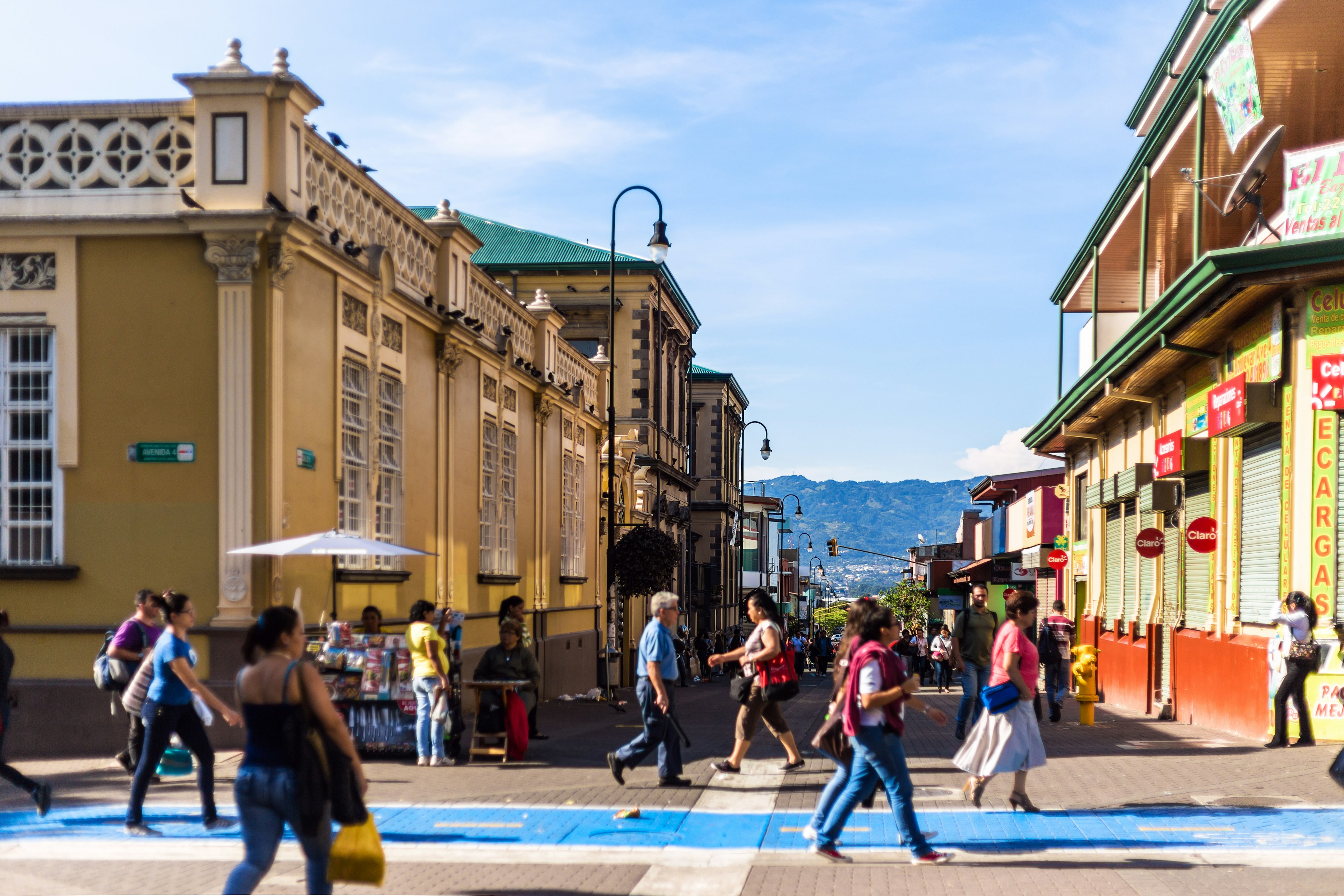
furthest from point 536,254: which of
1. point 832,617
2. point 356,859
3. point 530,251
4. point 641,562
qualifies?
point 832,617

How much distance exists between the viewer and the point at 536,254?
155ft

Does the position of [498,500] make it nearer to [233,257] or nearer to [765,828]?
[233,257]

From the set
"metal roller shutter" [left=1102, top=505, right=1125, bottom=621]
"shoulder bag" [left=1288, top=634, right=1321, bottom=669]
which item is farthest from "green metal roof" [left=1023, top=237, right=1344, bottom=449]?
"shoulder bag" [left=1288, top=634, right=1321, bottom=669]

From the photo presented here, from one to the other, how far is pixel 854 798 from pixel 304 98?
9.77 meters

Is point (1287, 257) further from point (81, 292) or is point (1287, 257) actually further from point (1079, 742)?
point (81, 292)

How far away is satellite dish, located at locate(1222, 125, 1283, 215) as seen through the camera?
58.5ft

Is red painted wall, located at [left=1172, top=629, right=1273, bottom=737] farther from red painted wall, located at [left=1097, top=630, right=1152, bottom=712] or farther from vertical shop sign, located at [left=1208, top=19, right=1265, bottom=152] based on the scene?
vertical shop sign, located at [left=1208, top=19, right=1265, bottom=152]

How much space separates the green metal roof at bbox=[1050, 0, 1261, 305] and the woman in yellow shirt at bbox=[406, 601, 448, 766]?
11104 mm

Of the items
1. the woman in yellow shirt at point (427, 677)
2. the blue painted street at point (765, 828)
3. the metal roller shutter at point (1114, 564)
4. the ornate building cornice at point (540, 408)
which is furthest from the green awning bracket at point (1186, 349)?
the ornate building cornice at point (540, 408)

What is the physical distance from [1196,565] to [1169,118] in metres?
6.20

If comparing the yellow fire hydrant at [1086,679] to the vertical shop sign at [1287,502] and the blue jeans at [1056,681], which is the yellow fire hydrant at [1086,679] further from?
the vertical shop sign at [1287,502]

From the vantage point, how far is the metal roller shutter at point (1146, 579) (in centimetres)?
2312

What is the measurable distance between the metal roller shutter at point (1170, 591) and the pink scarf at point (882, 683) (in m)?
13.0

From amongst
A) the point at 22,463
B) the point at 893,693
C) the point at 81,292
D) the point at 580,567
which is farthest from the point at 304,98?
the point at 580,567
